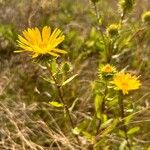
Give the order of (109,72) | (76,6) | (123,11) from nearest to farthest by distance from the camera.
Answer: (109,72)
(123,11)
(76,6)

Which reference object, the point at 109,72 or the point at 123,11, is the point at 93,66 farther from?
the point at 109,72

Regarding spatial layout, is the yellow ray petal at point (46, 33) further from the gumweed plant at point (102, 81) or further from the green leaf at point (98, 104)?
the green leaf at point (98, 104)

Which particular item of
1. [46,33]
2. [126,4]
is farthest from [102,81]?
[126,4]

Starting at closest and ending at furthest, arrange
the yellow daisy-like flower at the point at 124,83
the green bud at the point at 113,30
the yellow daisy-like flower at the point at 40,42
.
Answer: the yellow daisy-like flower at the point at 40,42
the yellow daisy-like flower at the point at 124,83
the green bud at the point at 113,30

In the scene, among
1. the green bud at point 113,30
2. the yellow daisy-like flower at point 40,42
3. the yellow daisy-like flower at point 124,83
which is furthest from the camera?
the green bud at point 113,30

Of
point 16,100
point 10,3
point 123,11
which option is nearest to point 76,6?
point 10,3

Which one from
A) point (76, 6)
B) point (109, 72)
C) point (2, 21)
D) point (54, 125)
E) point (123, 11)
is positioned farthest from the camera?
point (76, 6)

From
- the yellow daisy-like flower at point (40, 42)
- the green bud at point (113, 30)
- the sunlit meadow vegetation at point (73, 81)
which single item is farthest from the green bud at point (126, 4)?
the yellow daisy-like flower at point (40, 42)

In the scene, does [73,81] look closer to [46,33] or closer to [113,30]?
[113,30]
